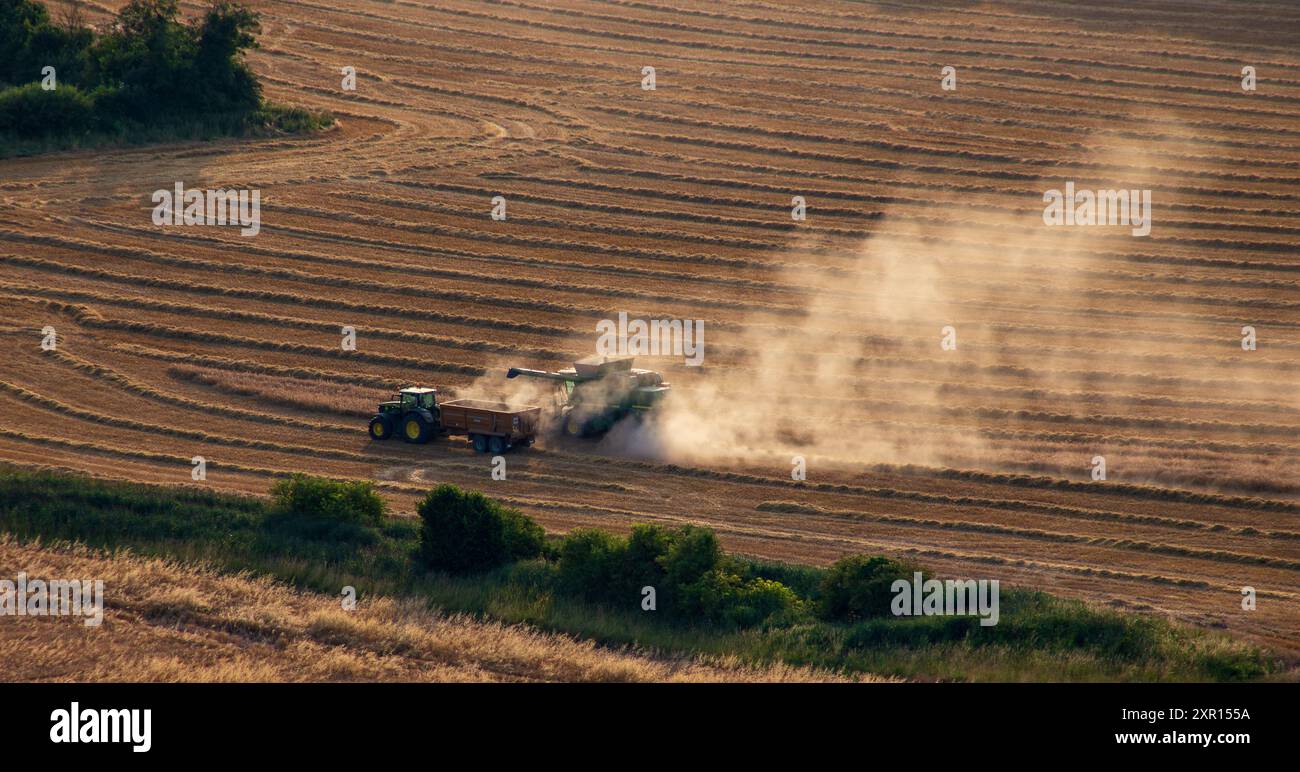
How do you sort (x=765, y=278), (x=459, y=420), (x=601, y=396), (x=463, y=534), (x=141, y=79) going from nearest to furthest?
(x=463, y=534), (x=459, y=420), (x=601, y=396), (x=765, y=278), (x=141, y=79)

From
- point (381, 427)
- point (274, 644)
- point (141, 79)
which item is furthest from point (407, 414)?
point (141, 79)

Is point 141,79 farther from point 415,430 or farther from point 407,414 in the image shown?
point 415,430

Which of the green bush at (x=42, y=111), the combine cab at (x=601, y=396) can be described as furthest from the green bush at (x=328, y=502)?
the green bush at (x=42, y=111)

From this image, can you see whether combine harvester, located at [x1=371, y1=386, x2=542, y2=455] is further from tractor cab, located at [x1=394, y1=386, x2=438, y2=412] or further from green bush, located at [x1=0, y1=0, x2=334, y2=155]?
green bush, located at [x1=0, y1=0, x2=334, y2=155]

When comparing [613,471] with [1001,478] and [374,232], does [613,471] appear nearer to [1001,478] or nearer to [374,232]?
[1001,478]

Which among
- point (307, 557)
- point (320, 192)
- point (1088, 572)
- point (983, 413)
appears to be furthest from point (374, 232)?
point (1088, 572)

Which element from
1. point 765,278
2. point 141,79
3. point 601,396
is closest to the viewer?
point 601,396

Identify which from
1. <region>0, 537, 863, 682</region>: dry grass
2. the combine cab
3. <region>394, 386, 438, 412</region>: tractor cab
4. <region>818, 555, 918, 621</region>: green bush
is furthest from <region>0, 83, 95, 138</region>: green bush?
<region>818, 555, 918, 621</region>: green bush
